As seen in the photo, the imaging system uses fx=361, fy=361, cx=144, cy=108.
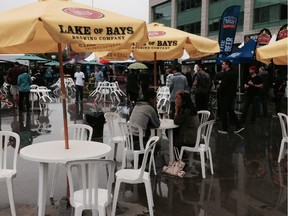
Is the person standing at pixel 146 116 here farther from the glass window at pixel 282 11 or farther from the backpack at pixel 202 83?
the glass window at pixel 282 11

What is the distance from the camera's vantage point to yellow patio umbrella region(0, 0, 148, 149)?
3.56 m

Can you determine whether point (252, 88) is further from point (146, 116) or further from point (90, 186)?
point (90, 186)

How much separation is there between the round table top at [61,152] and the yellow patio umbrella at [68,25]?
0.18 meters

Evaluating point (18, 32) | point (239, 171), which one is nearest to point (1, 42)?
point (18, 32)

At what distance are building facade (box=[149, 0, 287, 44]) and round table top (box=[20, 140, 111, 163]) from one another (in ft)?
82.6

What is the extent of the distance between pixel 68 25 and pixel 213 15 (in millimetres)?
34439

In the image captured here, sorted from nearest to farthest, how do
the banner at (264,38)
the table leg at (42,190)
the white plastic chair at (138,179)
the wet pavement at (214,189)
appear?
the table leg at (42,190)
the white plastic chair at (138,179)
the wet pavement at (214,189)
the banner at (264,38)

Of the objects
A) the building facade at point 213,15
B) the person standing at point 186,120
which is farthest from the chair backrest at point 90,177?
the building facade at point 213,15

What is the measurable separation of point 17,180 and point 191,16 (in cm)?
3689

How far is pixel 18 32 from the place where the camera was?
3.55 m

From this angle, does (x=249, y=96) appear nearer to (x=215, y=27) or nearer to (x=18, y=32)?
(x=18, y=32)

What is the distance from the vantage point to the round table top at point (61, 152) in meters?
3.99

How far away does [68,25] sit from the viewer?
11.9 ft

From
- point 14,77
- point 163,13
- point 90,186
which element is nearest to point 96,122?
point 90,186
